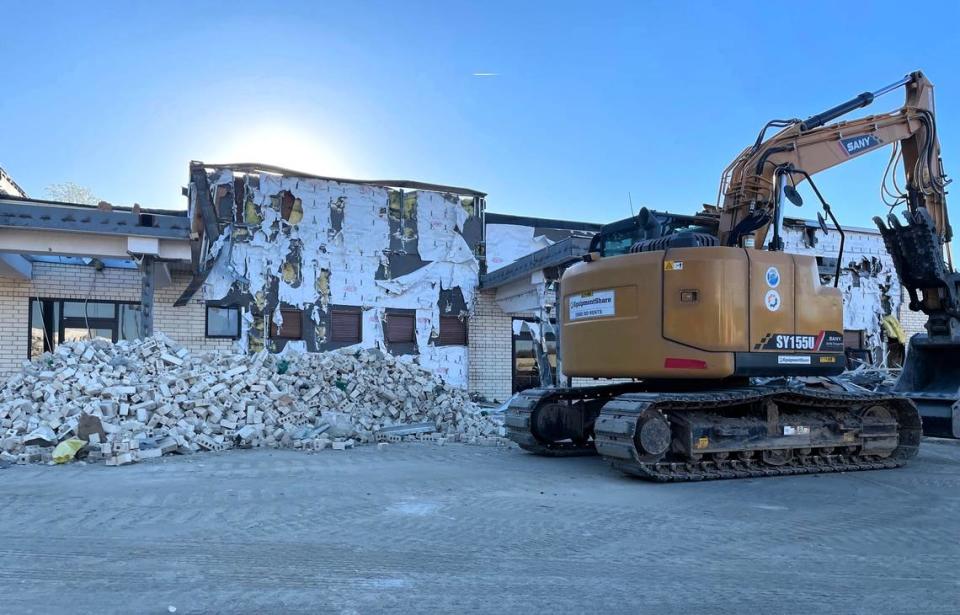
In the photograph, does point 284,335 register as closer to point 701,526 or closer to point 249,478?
point 249,478

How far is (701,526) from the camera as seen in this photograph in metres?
5.57

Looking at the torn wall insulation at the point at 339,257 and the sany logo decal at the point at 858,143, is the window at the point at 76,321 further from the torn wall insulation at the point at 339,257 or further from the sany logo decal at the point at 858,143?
the sany logo decal at the point at 858,143

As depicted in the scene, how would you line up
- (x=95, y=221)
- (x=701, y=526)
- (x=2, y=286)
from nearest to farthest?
(x=701, y=526) < (x=95, y=221) < (x=2, y=286)

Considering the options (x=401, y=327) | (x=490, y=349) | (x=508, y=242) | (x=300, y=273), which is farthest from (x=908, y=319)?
(x=300, y=273)

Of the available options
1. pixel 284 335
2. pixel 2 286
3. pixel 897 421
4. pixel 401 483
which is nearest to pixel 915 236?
pixel 897 421

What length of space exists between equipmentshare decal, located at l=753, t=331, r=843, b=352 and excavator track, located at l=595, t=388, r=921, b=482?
50 cm

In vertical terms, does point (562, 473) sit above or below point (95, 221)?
below

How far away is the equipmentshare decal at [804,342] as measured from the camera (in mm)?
7781

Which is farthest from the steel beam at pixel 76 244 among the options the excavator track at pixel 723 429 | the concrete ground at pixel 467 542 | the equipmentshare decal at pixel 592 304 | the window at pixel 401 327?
the equipmentshare decal at pixel 592 304

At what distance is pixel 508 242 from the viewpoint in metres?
18.2

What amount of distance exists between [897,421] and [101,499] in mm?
9077

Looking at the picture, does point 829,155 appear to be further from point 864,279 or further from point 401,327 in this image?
point 864,279

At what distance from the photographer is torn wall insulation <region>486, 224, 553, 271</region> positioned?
18.0 m

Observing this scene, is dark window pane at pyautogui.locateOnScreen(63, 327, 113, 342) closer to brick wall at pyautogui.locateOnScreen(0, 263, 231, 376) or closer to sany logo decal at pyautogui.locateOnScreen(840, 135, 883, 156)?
brick wall at pyautogui.locateOnScreen(0, 263, 231, 376)
